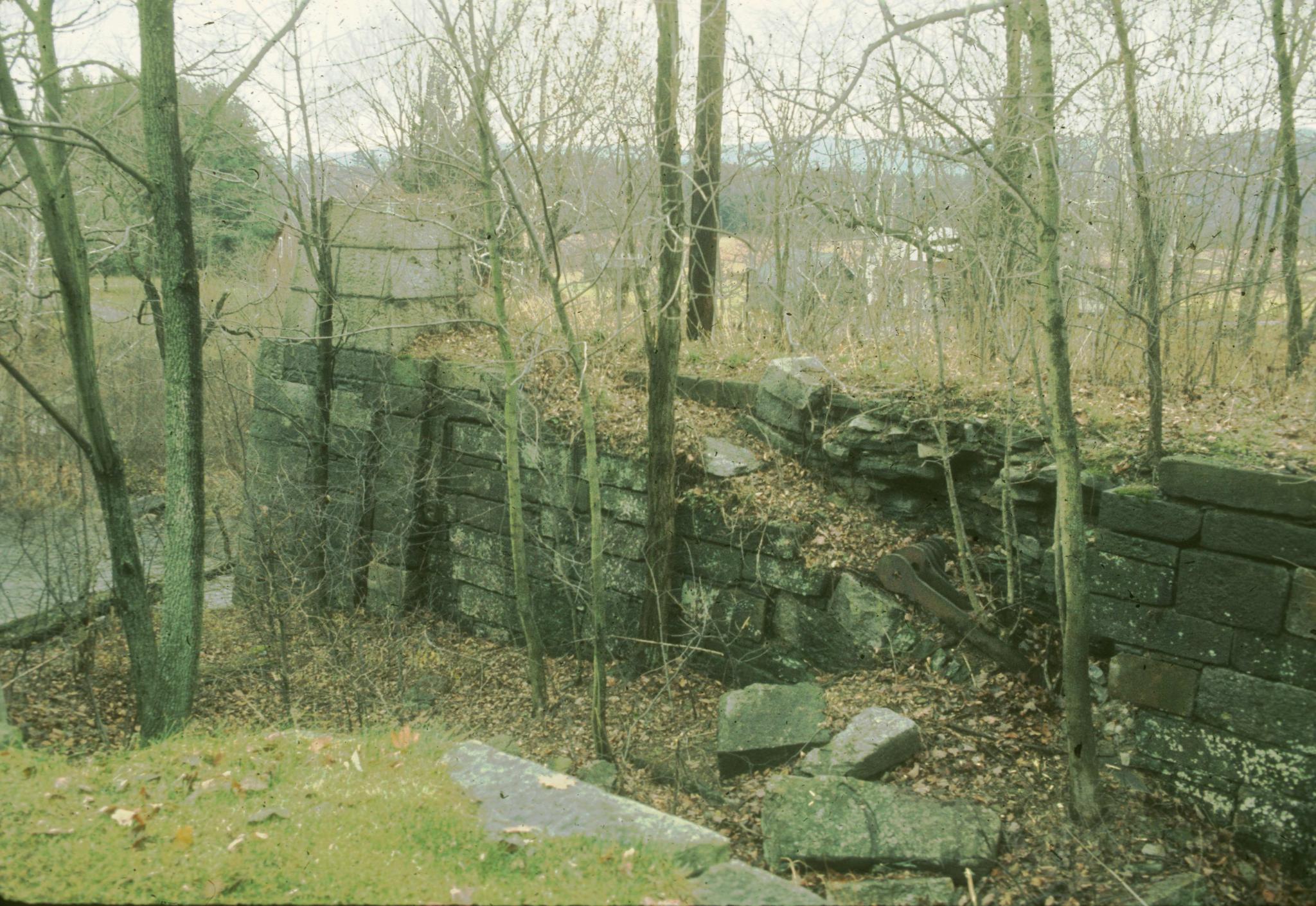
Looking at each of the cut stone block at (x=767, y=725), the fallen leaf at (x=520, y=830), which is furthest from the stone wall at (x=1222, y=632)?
the fallen leaf at (x=520, y=830)

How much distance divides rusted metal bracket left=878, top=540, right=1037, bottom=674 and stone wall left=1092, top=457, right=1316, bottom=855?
1037 millimetres

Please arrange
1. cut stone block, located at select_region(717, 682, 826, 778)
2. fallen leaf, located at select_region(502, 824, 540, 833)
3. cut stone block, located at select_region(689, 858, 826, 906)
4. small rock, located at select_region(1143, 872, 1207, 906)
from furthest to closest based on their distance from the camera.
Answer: cut stone block, located at select_region(717, 682, 826, 778) → small rock, located at select_region(1143, 872, 1207, 906) → fallen leaf, located at select_region(502, 824, 540, 833) → cut stone block, located at select_region(689, 858, 826, 906)

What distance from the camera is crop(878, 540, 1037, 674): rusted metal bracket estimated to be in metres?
6.16

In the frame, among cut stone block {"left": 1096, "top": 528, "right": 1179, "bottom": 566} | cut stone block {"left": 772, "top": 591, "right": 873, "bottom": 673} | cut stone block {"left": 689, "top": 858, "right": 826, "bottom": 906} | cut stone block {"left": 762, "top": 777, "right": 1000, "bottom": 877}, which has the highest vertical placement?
cut stone block {"left": 1096, "top": 528, "right": 1179, "bottom": 566}

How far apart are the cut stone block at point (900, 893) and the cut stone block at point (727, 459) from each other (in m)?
3.96

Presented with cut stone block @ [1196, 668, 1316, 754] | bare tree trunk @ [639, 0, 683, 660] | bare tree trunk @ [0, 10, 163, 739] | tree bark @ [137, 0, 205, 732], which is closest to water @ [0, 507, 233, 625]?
bare tree trunk @ [0, 10, 163, 739]

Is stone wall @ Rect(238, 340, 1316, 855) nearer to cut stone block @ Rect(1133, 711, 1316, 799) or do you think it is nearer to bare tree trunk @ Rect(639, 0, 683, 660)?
cut stone block @ Rect(1133, 711, 1316, 799)

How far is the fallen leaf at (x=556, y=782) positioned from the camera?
11.4 ft

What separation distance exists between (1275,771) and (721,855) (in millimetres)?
3280

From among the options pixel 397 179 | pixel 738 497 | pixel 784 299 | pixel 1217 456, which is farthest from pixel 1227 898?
pixel 397 179

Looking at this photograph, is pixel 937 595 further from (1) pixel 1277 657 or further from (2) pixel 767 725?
(1) pixel 1277 657

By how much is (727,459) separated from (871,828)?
3.79m

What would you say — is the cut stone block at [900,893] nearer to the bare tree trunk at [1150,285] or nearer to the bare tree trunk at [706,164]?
the bare tree trunk at [1150,285]

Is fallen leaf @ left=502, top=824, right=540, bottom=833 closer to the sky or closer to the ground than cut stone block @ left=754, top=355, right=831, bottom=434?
closer to the ground
